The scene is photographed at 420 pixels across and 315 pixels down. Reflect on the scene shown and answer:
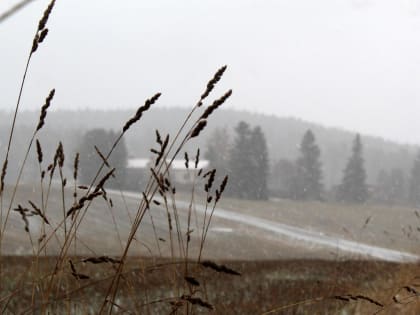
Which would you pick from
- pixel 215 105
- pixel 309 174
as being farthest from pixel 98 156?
pixel 215 105

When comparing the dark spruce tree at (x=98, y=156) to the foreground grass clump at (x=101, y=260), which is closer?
the foreground grass clump at (x=101, y=260)

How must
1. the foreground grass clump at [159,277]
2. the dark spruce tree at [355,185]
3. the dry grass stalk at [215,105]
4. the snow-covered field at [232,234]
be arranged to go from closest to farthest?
the dry grass stalk at [215,105], the foreground grass clump at [159,277], the snow-covered field at [232,234], the dark spruce tree at [355,185]

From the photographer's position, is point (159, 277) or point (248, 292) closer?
point (248, 292)

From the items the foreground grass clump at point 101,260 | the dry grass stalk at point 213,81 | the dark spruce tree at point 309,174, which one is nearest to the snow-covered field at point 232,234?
the dark spruce tree at point 309,174

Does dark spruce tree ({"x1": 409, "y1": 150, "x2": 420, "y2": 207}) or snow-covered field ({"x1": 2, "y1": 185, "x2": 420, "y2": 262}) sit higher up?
dark spruce tree ({"x1": 409, "y1": 150, "x2": 420, "y2": 207})

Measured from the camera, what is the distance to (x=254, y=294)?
6.54 m

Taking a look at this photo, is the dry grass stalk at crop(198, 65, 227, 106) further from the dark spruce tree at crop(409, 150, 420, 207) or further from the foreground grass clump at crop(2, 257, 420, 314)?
the dark spruce tree at crop(409, 150, 420, 207)

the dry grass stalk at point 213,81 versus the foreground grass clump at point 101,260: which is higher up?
the dry grass stalk at point 213,81

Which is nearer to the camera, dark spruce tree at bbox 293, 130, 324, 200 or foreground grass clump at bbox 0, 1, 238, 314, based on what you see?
foreground grass clump at bbox 0, 1, 238, 314

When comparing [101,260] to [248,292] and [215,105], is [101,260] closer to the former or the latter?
[215,105]

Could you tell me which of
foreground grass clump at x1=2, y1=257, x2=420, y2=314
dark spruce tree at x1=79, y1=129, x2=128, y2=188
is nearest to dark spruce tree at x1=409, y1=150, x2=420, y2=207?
dark spruce tree at x1=79, y1=129, x2=128, y2=188

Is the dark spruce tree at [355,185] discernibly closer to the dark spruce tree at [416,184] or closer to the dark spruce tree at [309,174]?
the dark spruce tree at [309,174]

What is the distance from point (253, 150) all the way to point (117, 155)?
14.3 m

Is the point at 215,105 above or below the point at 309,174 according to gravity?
above
